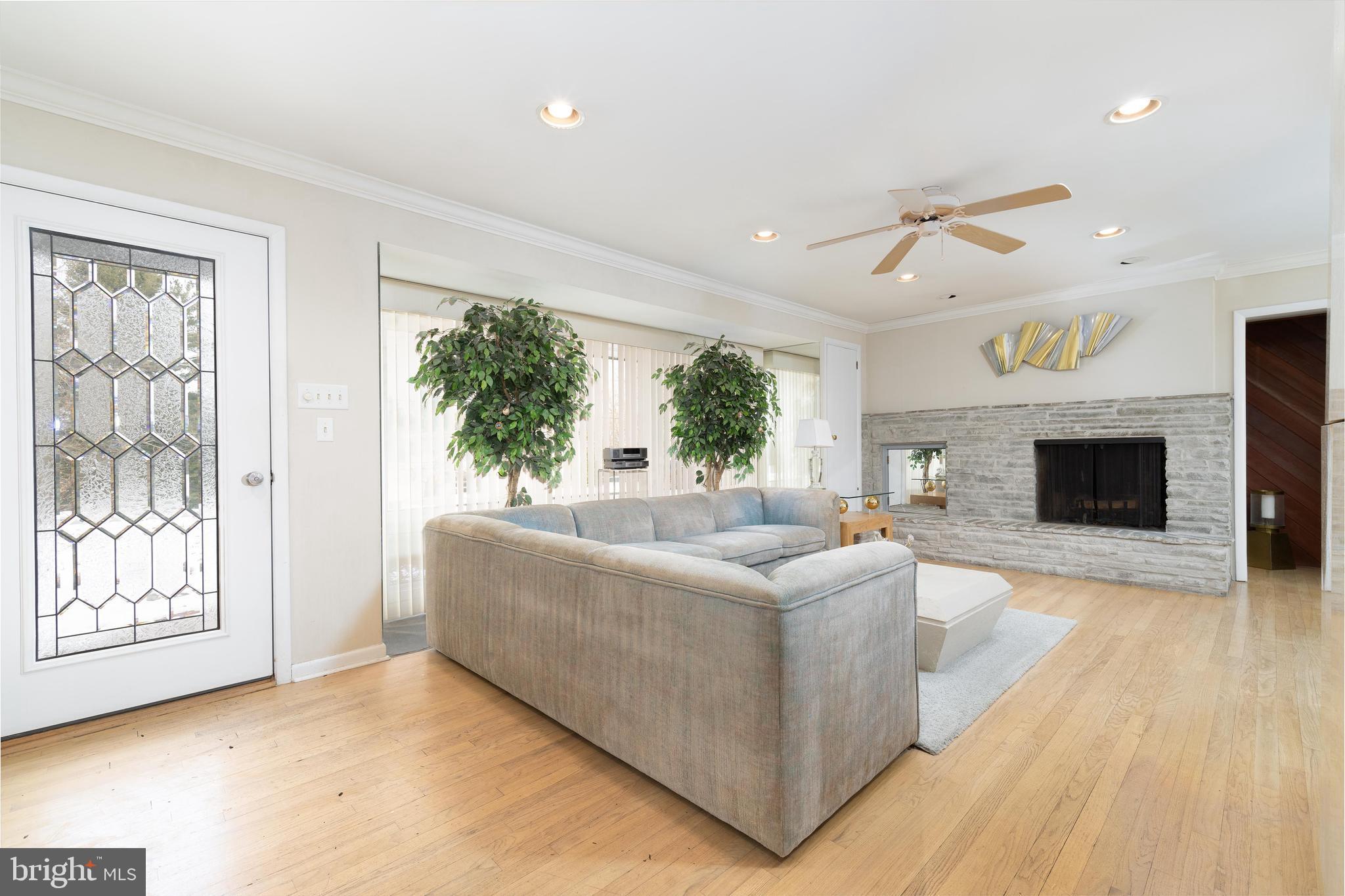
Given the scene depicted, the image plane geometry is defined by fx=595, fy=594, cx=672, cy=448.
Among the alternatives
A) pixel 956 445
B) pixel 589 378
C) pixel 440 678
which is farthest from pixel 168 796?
pixel 956 445

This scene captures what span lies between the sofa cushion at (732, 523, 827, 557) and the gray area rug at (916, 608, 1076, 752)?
1.29 meters

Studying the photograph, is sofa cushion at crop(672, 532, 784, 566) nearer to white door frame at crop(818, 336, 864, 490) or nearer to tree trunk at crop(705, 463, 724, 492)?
tree trunk at crop(705, 463, 724, 492)

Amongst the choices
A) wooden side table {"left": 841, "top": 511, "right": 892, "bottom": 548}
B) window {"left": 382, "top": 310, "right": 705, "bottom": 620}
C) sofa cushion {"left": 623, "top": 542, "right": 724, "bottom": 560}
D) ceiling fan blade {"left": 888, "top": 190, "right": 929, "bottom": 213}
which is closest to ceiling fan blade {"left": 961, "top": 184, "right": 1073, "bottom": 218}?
ceiling fan blade {"left": 888, "top": 190, "right": 929, "bottom": 213}

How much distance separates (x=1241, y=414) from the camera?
4.49 m

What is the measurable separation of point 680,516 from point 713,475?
1102 millimetres

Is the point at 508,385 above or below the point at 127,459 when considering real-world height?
above

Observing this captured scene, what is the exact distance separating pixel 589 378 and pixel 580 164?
2.09 meters

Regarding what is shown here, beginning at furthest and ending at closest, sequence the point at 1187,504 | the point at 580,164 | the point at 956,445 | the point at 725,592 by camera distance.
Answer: the point at 956,445 < the point at 1187,504 < the point at 580,164 < the point at 725,592

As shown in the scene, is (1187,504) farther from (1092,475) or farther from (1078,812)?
(1078,812)

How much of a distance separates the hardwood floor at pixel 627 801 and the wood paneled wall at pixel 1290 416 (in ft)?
12.9

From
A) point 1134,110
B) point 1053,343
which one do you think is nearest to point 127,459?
point 1134,110

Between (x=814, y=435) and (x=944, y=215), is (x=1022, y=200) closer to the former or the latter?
(x=944, y=215)

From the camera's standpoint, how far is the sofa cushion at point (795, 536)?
423cm

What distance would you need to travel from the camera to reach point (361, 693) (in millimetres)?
2611
